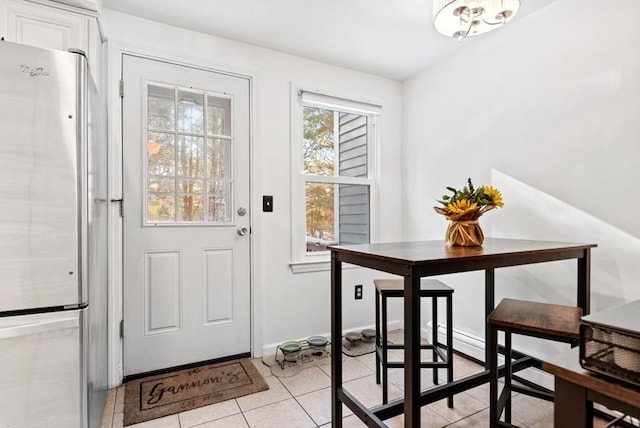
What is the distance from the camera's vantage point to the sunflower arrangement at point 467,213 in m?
1.60

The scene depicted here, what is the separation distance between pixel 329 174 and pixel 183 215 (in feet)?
4.18

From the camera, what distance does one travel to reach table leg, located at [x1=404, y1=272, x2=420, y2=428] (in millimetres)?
1156

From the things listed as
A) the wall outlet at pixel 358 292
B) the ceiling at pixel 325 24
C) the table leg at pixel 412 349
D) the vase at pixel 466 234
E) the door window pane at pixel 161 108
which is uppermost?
the ceiling at pixel 325 24

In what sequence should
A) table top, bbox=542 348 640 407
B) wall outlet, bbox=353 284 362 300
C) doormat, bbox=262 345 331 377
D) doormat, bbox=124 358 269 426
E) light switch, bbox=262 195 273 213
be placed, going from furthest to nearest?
1. wall outlet, bbox=353 284 362 300
2. light switch, bbox=262 195 273 213
3. doormat, bbox=262 345 331 377
4. doormat, bbox=124 358 269 426
5. table top, bbox=542 348 640 407

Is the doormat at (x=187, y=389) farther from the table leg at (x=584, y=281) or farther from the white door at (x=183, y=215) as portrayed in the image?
the table leg at (x=584, y=281)

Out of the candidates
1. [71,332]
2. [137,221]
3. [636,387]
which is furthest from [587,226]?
[137,221]

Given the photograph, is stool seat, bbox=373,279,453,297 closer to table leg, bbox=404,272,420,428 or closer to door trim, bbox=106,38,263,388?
table leg, bbox=404,272,420,428

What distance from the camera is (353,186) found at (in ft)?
10.1

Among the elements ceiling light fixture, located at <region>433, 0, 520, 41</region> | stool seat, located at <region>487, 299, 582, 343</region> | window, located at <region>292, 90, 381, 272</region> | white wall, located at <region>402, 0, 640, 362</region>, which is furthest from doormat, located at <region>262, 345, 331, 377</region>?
ceiling light fixture, located at <region>433, 0, 520, 41</region>

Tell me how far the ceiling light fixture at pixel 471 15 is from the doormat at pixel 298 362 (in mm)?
2280

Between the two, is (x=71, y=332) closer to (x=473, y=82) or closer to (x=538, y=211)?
(x=538, y=211)

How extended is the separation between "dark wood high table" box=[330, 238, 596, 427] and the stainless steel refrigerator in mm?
1098

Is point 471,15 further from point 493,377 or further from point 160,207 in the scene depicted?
point 160,207

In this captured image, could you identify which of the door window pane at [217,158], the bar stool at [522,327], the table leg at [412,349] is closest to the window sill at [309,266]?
the door window pane at [217,158]
